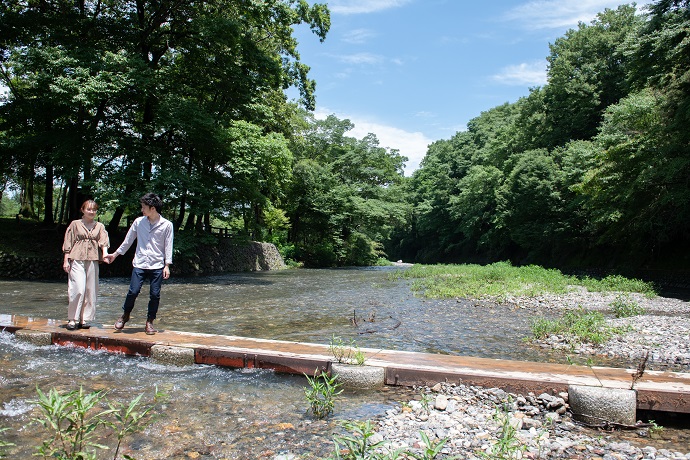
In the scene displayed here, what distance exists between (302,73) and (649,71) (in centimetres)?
1668

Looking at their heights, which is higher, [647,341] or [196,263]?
[196,263]

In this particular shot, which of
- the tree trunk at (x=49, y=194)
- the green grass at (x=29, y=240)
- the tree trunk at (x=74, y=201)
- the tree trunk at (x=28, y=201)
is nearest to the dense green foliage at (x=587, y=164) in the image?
the green grass at (x=29, y=240)

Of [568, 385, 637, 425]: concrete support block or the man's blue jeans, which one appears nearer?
[568, 385, 637, 425]: concrete support block

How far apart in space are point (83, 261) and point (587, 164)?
2578cm

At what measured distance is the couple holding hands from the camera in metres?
6.21

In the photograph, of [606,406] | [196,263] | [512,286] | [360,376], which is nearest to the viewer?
[606,406]

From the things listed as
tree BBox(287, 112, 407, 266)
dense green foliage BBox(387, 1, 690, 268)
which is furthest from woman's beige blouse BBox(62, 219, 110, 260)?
tree BBox(287, 112, 407, 266)

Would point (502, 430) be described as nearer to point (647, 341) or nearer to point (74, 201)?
point (647, 341)

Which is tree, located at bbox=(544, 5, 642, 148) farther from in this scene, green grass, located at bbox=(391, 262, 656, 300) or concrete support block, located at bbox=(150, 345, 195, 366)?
concrete support block, located at bbox=(150, 345, 195, 366)

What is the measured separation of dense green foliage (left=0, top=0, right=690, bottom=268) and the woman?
41.7 feet

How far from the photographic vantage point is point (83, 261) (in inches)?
249

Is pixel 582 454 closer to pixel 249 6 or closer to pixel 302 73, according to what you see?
pixel 249 6

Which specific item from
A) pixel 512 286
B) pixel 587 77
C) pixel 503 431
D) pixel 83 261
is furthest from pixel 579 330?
pixel 587 77

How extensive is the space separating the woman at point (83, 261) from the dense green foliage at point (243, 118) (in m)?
12.7
